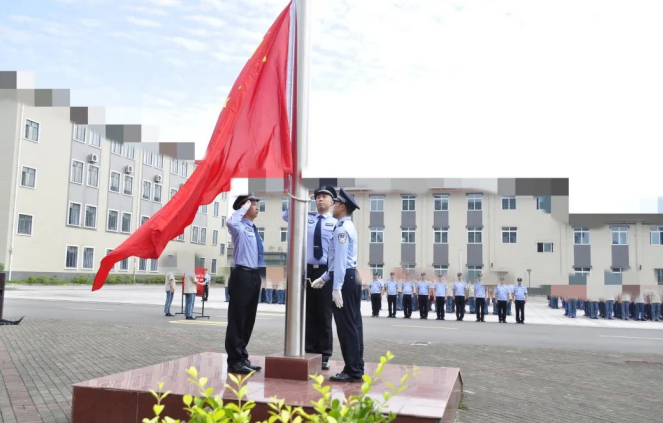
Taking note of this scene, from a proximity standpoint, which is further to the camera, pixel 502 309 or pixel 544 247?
pixel 544 247

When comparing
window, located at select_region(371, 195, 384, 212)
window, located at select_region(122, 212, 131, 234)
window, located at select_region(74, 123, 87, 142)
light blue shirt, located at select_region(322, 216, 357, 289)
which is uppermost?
window, located at select_region(74, 123, 87, 142)

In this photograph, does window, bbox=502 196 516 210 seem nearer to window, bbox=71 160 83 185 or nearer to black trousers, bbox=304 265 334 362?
window, bbox=71 160 83 185

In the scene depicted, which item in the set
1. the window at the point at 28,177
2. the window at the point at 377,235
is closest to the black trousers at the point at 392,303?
the window at the point at 377,235

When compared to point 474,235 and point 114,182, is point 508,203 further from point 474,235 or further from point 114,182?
point 114,182

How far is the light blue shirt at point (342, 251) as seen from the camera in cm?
598

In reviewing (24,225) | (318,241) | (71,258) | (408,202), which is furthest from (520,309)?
(71,258)

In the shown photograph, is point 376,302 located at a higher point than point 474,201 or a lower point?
lower

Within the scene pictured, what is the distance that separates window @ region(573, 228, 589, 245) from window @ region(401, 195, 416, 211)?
12238 mm

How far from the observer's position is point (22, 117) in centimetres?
3925

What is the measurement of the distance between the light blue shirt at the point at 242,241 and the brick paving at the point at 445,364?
2249 mm

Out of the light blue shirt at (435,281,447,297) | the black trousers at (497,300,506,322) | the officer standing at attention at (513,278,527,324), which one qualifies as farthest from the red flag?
the light blue shirt at (435,281,447,297)

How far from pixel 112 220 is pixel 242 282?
47208 millimetres

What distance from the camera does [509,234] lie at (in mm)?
46062

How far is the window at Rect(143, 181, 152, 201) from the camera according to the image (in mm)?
53031
